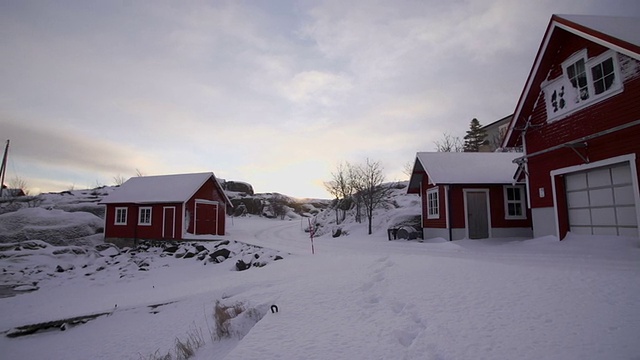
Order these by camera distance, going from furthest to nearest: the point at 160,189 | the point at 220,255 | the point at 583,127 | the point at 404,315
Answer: the point at 160,189 → the point at 220,255 → the point at 583,127 → the point at 404,315

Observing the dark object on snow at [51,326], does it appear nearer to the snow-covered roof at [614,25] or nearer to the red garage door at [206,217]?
the snow-covered roof at [614,25]

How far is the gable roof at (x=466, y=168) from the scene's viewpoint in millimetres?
16891

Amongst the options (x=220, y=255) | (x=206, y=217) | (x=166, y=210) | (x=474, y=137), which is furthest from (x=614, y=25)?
(x=474, y=137)

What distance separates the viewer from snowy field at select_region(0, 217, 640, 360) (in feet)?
12.0

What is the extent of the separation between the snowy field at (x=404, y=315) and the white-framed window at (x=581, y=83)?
4170 mm

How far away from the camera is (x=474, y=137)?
44.5 metres

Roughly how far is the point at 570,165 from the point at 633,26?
4.18m

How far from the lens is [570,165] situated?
10.8 meters

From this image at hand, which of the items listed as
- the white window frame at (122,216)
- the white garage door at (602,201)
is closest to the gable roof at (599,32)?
the white garage door at (602,201)

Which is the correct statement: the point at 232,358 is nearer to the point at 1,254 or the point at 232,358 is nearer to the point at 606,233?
the point at 606,233

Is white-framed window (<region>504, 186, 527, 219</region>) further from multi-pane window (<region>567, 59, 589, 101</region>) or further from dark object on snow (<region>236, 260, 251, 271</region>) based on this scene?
dark object on snow (<region>236, 260, 251, 271</region>)

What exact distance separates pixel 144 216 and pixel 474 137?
3944 cm

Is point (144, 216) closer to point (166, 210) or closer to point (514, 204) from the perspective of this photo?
point (166, 210)

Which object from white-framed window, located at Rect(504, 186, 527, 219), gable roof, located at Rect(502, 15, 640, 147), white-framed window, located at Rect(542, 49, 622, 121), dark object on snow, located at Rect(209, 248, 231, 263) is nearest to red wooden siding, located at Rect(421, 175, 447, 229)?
white-framed window, located at Rect(504, 186, 527, 219)
